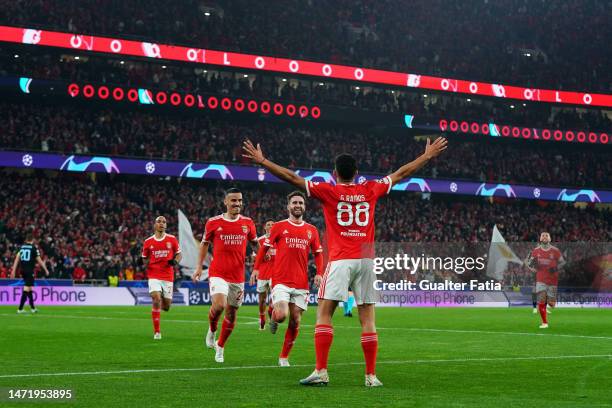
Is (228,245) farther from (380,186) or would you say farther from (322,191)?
(380,186)

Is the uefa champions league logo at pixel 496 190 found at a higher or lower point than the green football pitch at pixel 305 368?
higher

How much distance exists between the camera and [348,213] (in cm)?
1143

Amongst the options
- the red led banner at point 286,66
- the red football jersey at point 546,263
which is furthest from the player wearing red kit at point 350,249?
the red led banner at point 286,66

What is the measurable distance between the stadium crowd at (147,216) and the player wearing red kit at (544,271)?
2223 centimetres

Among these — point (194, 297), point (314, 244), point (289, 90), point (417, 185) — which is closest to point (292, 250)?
point (314, 244)

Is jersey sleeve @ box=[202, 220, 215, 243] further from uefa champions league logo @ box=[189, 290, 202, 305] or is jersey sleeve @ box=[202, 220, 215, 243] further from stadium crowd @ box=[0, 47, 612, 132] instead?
stadium crowd @ box=[0, 47, 612, 132]

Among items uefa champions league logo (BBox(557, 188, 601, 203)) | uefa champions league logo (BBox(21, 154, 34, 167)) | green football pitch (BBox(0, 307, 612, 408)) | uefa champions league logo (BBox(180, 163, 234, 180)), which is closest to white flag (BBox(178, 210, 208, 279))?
uefa champions league logo (BBox(21, 154, 34, 167))

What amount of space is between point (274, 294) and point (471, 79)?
202 feet

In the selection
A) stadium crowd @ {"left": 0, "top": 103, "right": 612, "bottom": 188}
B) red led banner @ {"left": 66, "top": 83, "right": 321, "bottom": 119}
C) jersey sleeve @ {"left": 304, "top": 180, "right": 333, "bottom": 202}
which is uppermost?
red led banner @ {"left": 66, "top": 83, "right": 321, "bottom": 119}

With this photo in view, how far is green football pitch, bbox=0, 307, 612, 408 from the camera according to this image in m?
10.4

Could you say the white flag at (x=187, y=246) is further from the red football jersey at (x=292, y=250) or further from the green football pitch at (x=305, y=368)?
the red football jersey at (x=292, y=250)

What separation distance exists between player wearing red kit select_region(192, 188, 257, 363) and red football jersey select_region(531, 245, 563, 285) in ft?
41.2

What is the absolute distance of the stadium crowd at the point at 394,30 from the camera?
202 ft

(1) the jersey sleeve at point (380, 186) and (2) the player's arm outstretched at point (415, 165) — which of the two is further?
(1) the jersey sleeve at point (380, 186)
